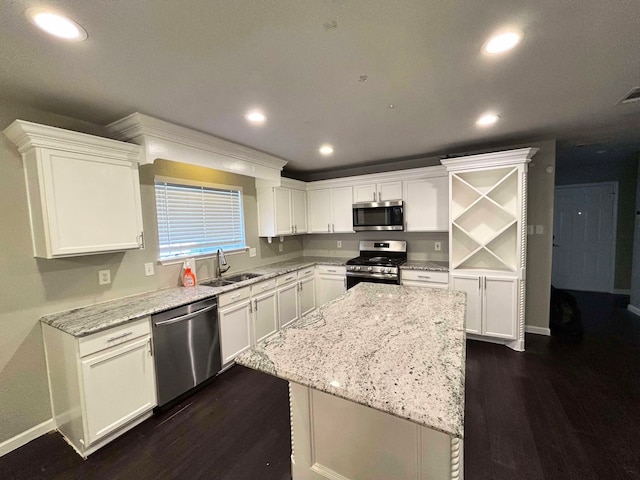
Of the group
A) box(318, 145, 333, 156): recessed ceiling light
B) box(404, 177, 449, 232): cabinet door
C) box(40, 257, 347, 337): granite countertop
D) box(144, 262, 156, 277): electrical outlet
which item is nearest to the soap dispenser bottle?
box(40, 257, 347, 337): granite countertop

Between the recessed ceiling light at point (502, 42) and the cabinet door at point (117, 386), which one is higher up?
the recessed ceiling light at point (502, 42)

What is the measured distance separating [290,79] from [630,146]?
16.1 ft

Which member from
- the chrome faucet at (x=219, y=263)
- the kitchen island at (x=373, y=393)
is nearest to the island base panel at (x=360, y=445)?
the kitchen island at (x=373, y=393)

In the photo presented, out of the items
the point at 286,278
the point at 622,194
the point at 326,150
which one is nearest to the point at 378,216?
the point at 326,150

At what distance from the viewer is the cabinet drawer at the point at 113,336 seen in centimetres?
177

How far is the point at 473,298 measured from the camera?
3.31 metres

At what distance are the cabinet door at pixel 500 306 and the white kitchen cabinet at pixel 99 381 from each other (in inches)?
141

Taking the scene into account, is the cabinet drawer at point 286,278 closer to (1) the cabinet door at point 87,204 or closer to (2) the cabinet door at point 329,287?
(2) the cabinet door at point 329,287

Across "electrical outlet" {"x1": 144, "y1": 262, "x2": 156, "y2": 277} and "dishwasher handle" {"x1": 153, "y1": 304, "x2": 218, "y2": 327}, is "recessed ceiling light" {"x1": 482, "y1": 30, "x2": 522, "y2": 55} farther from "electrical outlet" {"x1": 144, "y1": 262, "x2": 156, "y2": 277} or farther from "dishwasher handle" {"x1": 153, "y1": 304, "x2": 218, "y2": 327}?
"electrical outlet" {"x1": 144, "y1": 262, "x2": 156, "y2": 277}

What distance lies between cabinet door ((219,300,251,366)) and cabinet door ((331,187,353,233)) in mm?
2034

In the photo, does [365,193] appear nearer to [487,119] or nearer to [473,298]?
[487,119]

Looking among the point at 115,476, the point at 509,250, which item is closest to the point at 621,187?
the point at 509,250

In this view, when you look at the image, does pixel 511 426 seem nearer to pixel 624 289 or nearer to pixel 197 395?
pixel 197 395

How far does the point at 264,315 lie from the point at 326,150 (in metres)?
2.24
